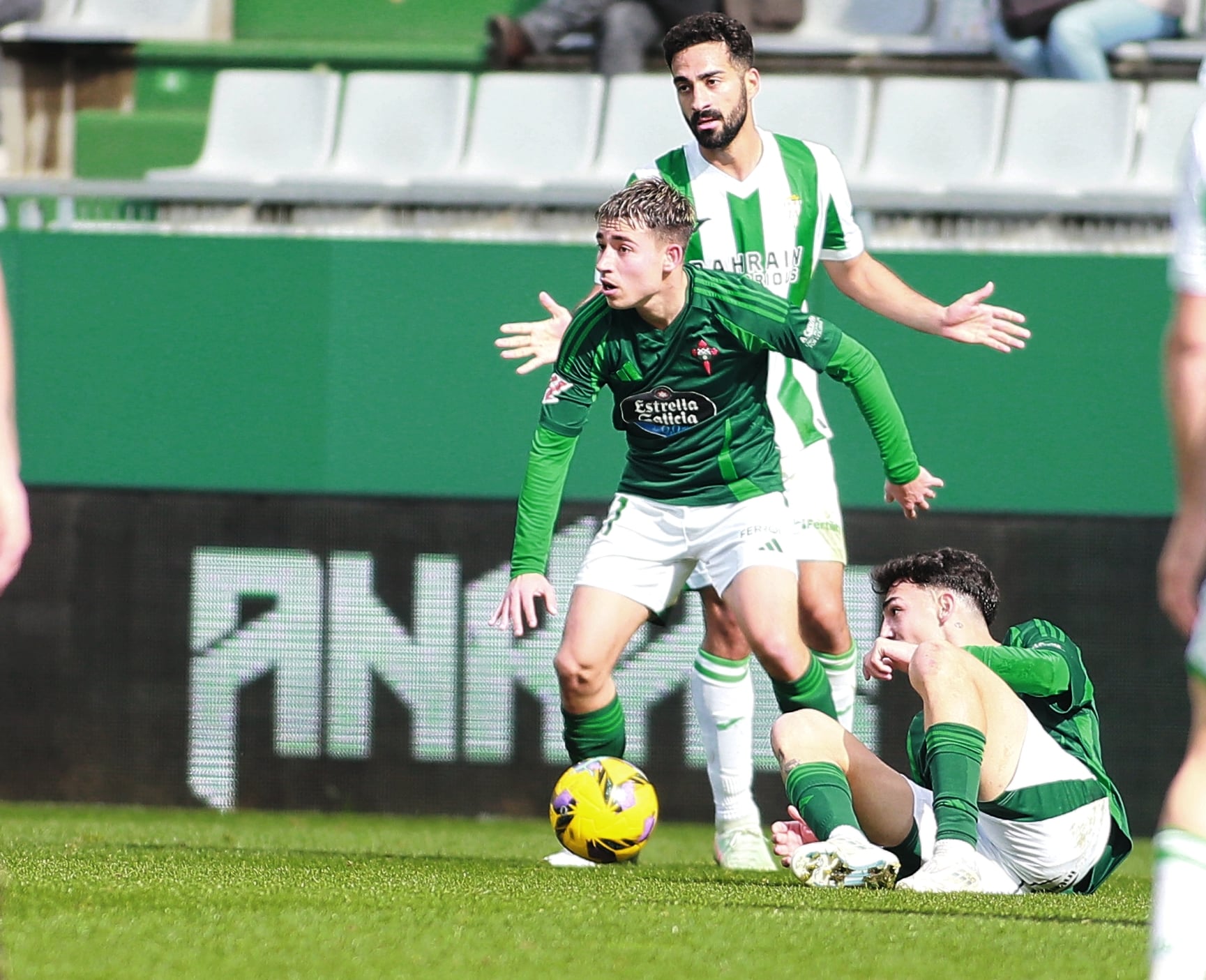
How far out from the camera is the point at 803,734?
521 centimetres

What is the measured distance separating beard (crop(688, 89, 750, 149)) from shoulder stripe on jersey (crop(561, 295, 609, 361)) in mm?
852

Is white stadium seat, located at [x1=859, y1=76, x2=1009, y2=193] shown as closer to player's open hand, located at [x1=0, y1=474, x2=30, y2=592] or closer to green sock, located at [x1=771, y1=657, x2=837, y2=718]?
green sock, located at [x1=771, y1=657, x2=837, y2=718]

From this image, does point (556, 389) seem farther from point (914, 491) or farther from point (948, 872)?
point (948, 872)

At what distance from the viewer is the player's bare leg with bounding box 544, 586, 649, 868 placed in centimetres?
576

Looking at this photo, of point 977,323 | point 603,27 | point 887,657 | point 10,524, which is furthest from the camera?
point 603,27

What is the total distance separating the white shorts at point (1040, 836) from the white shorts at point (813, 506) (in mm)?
1284

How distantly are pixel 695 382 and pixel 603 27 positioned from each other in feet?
21.9

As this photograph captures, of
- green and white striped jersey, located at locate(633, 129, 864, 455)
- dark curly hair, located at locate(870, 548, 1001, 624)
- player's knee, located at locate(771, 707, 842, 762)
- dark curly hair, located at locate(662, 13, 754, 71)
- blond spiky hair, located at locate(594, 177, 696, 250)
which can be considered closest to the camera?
player's knee, located at locate(771, 707, 842, 762)

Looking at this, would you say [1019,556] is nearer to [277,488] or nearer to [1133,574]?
[1133,574]

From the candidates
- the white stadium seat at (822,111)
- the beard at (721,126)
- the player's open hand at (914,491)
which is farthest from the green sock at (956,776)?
the white stadium seat at (822,111)

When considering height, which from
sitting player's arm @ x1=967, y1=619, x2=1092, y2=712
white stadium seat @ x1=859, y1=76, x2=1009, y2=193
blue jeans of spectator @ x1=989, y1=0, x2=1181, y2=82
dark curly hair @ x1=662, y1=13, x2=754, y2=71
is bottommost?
sitting player's arm @ x1=967, y1=619, x2=1092, y2=712

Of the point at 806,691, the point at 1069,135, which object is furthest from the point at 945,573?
the point at 1069,135

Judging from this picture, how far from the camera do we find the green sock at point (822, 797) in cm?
499

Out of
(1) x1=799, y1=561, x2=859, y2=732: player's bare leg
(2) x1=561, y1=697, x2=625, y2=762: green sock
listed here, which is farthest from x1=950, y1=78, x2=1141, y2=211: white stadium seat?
(2) x1=561, y1=697, x2=625, y2=762: green sock
